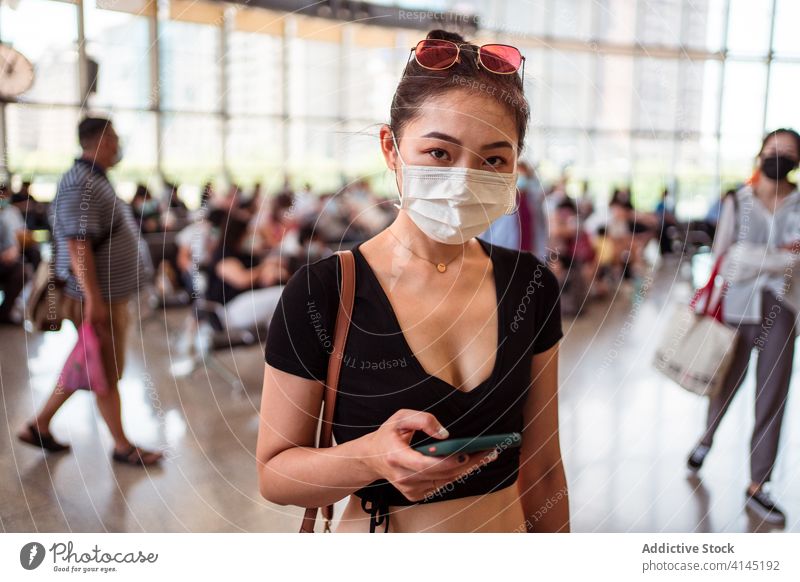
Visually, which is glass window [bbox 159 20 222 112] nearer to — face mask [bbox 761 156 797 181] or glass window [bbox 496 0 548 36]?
glass window [bbox 496 0 548 36]

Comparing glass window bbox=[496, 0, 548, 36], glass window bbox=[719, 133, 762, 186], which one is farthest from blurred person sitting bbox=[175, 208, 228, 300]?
glass window bbox=[719, 133, 762, 186]

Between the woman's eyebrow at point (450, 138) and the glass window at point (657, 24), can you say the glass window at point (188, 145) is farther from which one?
the glass window at point (657, 24)

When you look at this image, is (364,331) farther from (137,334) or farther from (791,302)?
(791,302)

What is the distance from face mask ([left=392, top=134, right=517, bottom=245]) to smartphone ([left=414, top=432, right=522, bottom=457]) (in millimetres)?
327

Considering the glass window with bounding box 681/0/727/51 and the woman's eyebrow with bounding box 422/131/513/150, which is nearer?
the woman's eyebrow with bounding box 422/131/513/150

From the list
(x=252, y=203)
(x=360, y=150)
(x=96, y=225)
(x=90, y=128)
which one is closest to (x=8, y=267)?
(x=96, y=225)

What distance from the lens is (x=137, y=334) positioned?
171 centimetres

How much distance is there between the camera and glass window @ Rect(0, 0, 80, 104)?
4.87 feet

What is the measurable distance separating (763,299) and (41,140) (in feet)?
6.24

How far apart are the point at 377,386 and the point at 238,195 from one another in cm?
133

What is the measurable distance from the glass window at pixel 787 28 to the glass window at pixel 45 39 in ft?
5.39

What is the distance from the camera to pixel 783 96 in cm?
181

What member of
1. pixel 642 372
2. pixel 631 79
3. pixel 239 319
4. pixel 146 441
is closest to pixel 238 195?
pixel 239 319

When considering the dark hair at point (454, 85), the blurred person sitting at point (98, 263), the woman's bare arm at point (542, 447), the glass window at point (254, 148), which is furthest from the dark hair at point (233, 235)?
the woman's bare arm at point (542, 447)
